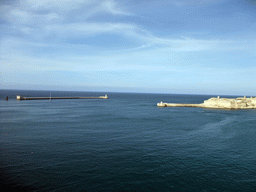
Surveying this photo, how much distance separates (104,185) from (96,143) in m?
13.5

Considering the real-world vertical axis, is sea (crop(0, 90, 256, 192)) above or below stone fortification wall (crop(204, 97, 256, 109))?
below

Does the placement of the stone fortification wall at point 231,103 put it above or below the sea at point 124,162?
above

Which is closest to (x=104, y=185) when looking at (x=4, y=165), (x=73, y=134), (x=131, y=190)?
(x=131, y=190)

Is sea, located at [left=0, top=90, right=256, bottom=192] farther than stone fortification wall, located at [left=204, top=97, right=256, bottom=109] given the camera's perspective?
No

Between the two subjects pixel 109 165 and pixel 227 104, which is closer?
pixel 109 165

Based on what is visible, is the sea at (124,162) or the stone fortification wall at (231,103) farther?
the stone fortification wall at (231,103)

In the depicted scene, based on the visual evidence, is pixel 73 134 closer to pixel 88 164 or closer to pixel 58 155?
pixel 58 155

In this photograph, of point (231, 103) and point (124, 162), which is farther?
point (231, 103)

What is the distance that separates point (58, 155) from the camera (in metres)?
25.5

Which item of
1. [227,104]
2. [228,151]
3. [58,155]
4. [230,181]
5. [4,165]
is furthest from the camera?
[227,104]

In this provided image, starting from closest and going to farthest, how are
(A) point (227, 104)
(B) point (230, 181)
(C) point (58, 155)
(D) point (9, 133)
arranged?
(B) point (230, 181)
(C) point (58, 155)
(D) point (9, 133)
(A) point (227, 104)

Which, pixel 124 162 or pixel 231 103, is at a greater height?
pixel 231 103

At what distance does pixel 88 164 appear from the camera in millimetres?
22891

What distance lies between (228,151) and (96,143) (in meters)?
22.4
